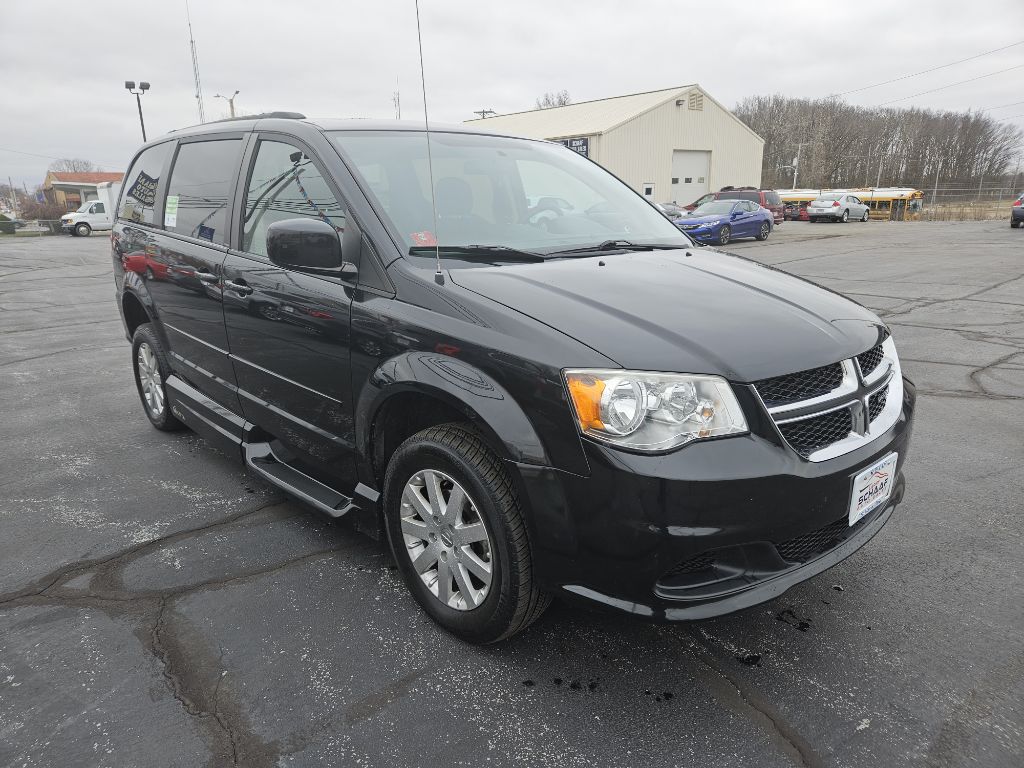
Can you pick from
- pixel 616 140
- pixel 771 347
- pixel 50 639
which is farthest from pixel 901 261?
pixel 616 140

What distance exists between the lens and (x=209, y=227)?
3.65m

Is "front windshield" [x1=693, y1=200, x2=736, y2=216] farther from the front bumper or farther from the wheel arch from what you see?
the front bumper

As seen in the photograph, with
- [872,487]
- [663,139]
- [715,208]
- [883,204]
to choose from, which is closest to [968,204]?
[883,204]

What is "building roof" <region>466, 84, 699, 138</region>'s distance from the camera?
3666cm

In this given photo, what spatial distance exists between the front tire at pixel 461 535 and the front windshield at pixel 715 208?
2099 centimetres

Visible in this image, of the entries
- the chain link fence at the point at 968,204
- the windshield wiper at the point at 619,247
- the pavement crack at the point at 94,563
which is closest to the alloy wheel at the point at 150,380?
the pavement crack at the point at 94,563

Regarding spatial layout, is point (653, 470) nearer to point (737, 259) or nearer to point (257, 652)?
point (257, 652)

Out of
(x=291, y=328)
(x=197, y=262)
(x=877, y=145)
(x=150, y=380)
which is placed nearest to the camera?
(x=291, y=328)

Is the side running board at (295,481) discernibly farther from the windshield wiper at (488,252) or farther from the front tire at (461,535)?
the windshield wiper at (488,252)

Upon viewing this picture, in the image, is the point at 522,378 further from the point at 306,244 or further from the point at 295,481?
the point at 295,481

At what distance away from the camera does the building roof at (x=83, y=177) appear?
2781 inches

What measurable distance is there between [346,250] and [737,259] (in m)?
1.85

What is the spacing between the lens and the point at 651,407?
1.99 metres

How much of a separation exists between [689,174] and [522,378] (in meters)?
41.4
